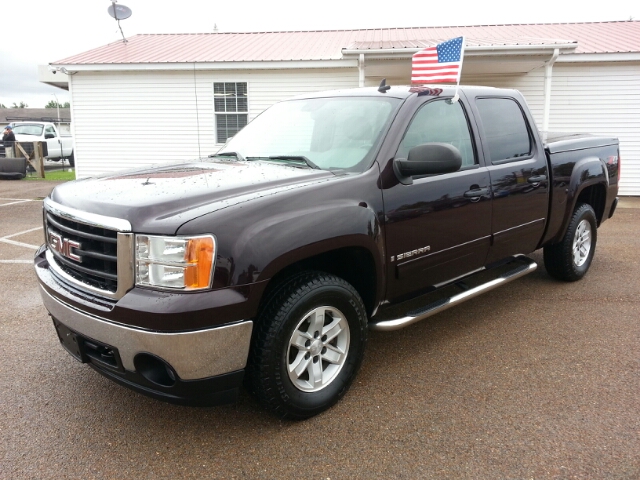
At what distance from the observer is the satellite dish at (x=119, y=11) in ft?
48.3

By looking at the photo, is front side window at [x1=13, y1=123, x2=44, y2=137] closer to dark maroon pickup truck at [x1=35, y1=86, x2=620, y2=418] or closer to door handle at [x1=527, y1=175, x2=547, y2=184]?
dark maroon pickup truck at [x1=35, y1=86, x2=620, y2=418]

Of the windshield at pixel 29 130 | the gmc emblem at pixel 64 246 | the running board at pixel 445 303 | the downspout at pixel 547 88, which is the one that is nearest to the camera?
the gmc emblem at pixel 64 246

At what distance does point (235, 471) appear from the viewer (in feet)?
8.26

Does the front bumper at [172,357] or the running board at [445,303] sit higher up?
the front bumper at [172,357]

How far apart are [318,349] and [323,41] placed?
14.0m

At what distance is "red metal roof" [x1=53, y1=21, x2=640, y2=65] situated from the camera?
41.2 ft

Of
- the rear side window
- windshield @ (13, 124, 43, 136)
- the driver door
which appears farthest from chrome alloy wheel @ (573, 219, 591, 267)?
windshield @ (13, 124, 43, 136)

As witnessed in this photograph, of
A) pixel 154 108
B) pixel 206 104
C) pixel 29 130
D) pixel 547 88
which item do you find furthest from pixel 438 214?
pixel 29 130

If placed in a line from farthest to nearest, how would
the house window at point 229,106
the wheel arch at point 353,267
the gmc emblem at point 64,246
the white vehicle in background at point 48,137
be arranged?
1. the white vehicle in background at point 48,137
2. the house window at point 229,106
3. the wheel arch at point 353,267
4. the gmc emblem at point 64,246

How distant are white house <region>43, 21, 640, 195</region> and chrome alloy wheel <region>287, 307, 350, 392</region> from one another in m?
9.22

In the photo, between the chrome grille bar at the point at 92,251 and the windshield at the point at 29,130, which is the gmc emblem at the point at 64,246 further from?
the windshield at the point at 29,130

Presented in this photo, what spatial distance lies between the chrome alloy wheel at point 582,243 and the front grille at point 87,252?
438 centimetres

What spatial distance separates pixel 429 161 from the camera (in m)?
3.12

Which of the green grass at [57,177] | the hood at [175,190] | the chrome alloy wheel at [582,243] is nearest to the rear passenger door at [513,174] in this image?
the chrome alloy wheel at [582,243]
